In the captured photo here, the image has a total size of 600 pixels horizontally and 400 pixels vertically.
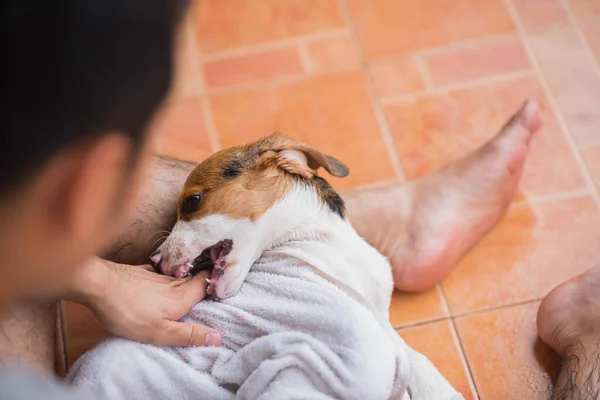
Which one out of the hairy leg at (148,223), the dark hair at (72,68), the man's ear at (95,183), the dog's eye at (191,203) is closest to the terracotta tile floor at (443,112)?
the hairy leg at (148,223)

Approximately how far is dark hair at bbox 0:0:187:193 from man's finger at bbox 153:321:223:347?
0.71 metres

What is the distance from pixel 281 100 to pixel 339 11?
44 cm

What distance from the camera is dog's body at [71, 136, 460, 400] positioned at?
121 centimetres

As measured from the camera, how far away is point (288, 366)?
1.21m

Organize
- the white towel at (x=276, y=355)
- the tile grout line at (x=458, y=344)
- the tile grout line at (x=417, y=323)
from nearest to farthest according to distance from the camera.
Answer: the white towel at (x=276, y=355) < the tile grout line at (x=458, y=344) < the tile grout line at (x=417, y=323)

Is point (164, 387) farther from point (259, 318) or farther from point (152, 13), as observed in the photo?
point (152, 13)

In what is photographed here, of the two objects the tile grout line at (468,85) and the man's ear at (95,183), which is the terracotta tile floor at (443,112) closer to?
the tile grout line at (468,85)

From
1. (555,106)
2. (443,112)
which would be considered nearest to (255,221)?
(443,112)

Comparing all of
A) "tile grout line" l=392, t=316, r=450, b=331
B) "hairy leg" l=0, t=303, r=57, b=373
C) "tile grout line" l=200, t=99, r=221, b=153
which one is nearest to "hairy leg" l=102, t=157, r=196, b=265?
"hairy leg" l=0, t=303, r=57, b=373

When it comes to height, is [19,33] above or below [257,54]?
above

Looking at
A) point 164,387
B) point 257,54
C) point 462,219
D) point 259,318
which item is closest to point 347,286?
point 259,318

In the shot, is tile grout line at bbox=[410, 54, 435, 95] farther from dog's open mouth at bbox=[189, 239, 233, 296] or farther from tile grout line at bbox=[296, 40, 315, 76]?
dog's open mouth at bbox=[189, 239, 233, 296]

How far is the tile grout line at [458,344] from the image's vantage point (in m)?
1.67

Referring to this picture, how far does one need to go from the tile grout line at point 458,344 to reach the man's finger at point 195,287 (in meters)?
0.70
